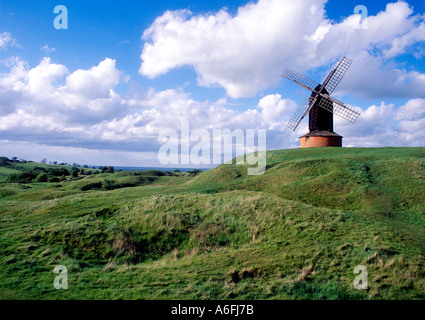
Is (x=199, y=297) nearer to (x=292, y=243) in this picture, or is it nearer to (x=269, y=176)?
(x=292, y=243)

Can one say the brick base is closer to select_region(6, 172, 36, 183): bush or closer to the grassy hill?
the grassy hill

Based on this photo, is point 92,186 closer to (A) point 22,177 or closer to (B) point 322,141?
(B) point 322,141

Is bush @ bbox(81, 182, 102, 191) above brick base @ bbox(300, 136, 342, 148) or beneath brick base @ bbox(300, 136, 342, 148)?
beneath

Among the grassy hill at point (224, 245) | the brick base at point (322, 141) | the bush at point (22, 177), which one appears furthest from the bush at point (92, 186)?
the brick base at point (322, 141)

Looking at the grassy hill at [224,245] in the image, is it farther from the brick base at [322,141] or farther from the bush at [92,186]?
the bush at [92,186]

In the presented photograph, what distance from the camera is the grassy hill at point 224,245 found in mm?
10984

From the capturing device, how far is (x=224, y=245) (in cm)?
1706

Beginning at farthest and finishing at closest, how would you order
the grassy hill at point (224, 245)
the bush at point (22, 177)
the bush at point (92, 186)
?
the bush at point (22, 177) < the bush at point (92, 186) < the grassy hill at point (224, 245)

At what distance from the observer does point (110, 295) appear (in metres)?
10.4

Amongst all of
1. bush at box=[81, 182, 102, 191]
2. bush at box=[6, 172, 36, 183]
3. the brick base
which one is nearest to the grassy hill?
the brick base

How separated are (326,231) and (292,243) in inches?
98.9

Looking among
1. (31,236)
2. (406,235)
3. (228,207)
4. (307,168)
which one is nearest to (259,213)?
(228,207)

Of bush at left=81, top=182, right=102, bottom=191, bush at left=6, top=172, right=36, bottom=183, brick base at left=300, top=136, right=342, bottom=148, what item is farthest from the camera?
bush at left=6, top=172, right=36, bottom=183

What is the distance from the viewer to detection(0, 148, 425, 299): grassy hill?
432 inches
